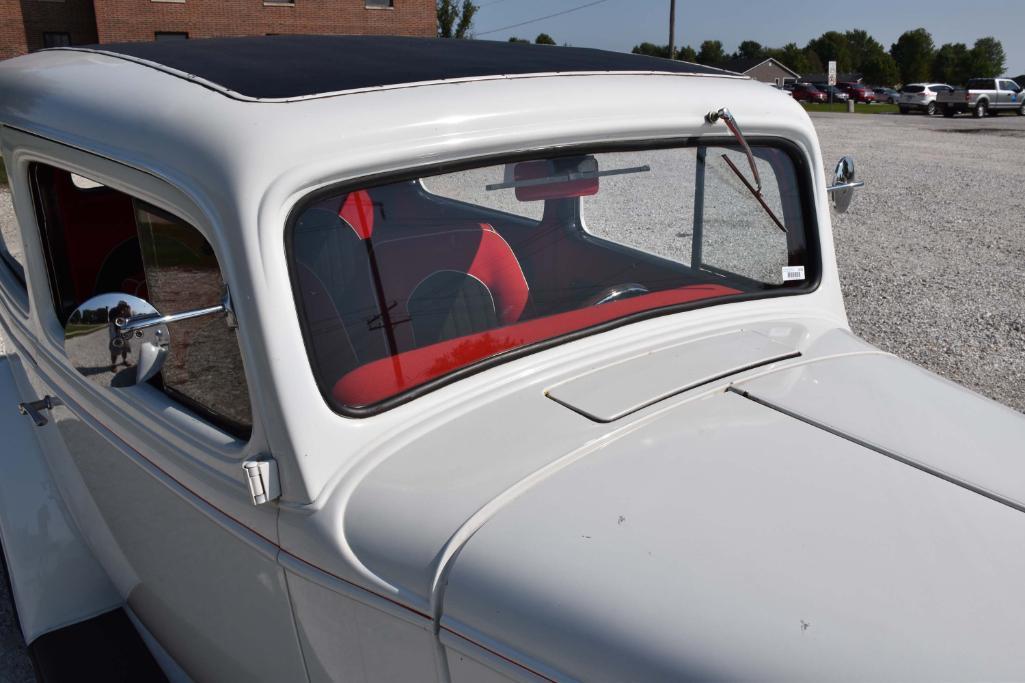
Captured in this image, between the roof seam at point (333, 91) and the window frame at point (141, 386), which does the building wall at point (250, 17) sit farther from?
the roof seam at point (333, 91)

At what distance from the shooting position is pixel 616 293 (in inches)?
75.4

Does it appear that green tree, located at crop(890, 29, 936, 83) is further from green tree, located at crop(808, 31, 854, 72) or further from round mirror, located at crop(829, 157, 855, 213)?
round mirror, located at crop(829, 157, 855, 213)

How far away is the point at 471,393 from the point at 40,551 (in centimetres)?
145

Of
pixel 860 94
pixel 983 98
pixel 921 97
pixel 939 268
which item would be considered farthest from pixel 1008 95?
pixel 939 268

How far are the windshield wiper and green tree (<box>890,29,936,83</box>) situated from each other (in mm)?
83712

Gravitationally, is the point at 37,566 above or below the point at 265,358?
below

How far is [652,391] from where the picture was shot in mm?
1642

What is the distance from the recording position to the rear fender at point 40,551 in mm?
2184

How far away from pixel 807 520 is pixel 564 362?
598 mm

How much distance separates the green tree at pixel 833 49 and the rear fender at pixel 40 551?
295 ft

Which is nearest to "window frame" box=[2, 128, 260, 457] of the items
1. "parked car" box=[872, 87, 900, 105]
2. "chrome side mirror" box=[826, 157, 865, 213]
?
"chrome side mirror" box=[826, 157, 865, 213]

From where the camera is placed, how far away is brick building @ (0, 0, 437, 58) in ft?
84.8

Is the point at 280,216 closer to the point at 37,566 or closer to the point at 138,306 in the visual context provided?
the point at 138,306

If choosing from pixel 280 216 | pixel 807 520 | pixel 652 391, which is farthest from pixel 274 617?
pixel 807 520
